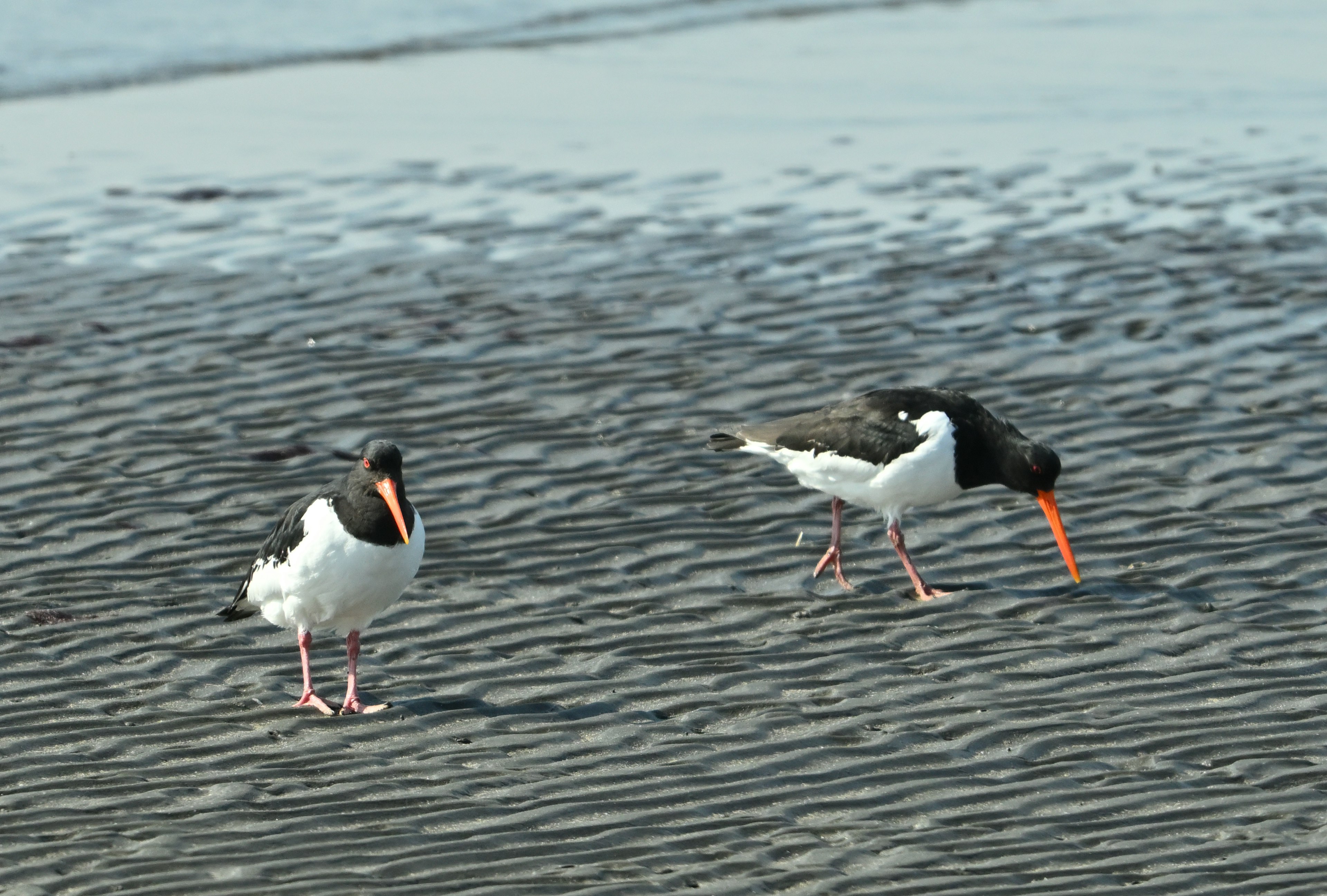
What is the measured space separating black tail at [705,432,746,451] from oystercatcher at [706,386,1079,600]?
14.7 inches

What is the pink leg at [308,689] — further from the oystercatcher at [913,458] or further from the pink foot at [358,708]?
the oystercatcher at [913,458]

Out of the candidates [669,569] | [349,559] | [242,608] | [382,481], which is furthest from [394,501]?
[669,569]

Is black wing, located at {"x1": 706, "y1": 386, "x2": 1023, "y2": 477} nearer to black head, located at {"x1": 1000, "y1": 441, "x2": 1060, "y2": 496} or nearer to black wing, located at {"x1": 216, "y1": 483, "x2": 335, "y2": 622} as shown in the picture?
black head, located at {"x1": 1000, "y1": 441, "x2": 1060, "y2": 496}

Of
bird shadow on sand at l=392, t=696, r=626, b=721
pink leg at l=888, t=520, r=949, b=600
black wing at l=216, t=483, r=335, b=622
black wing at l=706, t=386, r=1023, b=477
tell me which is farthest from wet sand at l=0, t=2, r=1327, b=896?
black wing at l=706, t=386, r=1023, b=477

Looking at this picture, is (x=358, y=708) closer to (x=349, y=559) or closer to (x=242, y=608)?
(x=349, y=559)

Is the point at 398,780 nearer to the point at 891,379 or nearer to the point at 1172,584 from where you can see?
the point at 1172,584

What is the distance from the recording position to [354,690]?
27.3 feet

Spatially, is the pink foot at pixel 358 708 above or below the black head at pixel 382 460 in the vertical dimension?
below

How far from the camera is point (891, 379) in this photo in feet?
41.9

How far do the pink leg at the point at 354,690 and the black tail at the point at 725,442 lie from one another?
2.58 metres

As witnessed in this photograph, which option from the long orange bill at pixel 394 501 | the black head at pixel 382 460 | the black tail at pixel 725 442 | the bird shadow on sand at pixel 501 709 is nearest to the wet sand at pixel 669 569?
the bird shadow on sand at pixel 501 709

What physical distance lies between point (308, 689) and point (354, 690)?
20 cm

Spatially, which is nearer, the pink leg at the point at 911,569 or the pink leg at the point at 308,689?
the pink leg at the point at 308,689

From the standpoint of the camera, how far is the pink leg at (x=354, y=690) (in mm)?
8195
